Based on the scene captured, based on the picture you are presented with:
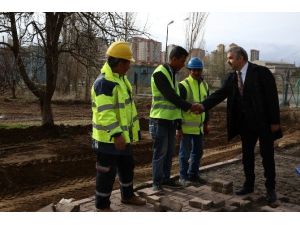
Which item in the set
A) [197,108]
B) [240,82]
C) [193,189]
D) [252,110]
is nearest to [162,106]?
[197,108]

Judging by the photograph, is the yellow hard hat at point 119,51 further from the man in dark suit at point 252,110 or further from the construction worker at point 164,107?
the man in dark suit at point 252,110

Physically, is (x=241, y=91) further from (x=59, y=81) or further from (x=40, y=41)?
(x=59, y=81)

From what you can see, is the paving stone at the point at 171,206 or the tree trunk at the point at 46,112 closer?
the paving stone at the point at 171,206

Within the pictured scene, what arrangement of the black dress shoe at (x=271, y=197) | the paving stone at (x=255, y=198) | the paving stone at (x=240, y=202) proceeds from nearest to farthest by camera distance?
the paving stone at (x=240, y=202) < the black dress shoe at (x=271, y=197) < the paving stone at (x=255, y=198)

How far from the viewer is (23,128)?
11.0 metres

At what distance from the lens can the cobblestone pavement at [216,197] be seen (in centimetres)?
488

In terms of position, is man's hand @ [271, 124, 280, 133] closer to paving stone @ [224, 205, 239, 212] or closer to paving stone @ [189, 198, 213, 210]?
paving stone @ [224, 205, 239, 212]

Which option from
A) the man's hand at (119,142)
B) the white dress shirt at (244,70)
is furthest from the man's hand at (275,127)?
the man's hand at (119,142)

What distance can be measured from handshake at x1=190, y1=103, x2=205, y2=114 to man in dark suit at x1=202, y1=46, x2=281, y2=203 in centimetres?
44

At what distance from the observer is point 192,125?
5949 mm

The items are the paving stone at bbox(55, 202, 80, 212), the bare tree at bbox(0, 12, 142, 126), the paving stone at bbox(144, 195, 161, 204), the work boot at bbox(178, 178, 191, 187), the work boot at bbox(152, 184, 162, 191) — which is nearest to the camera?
the paving stone at bbox(55, 202, 80, 212)

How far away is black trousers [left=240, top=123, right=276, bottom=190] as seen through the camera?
528 centimetres

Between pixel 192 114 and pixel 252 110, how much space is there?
1008mm

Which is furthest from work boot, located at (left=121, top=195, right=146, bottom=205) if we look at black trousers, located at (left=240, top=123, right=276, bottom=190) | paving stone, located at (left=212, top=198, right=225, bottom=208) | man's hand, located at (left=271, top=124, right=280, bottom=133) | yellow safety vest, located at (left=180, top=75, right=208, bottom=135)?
man's hand, located at (left=271, top=124, right=280, bottom=133)
